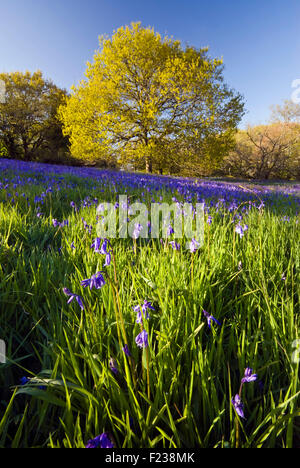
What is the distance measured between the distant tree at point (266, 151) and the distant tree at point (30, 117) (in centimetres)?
2574

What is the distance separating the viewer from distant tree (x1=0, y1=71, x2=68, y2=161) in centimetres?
2858

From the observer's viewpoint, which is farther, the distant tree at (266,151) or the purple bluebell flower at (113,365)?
the distant tree at (266,151)

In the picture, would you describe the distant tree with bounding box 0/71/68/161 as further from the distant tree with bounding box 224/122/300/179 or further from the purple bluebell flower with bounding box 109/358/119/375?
the purple bluebell flower with bounding box 109/358/119/375

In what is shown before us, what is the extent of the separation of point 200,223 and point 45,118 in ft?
110

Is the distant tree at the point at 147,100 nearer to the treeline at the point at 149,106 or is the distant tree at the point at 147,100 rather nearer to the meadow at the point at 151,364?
the treeline at the point at 149,106

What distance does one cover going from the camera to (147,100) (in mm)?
22047

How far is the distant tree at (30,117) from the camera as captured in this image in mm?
28578

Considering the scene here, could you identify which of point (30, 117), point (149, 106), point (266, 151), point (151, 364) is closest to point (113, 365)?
point (151, 364)

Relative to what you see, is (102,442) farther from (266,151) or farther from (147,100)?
(266,151)

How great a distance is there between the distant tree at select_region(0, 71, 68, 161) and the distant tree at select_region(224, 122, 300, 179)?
25.7 m

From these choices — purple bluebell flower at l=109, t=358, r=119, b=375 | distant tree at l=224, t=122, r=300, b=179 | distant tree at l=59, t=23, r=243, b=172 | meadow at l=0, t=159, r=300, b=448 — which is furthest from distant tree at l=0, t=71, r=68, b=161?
purple bluebell flower at l=109, t=358, r=119, b=375

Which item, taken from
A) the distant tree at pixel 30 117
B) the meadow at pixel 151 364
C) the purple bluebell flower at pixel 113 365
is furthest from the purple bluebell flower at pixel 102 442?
the distant tree at pixel 30 117

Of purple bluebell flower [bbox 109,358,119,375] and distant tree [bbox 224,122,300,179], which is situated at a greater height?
distant tree [bbox 224,122,300,179]

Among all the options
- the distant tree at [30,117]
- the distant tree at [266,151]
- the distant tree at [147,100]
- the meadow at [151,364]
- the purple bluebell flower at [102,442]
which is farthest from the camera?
the distant tree at [266,151]
